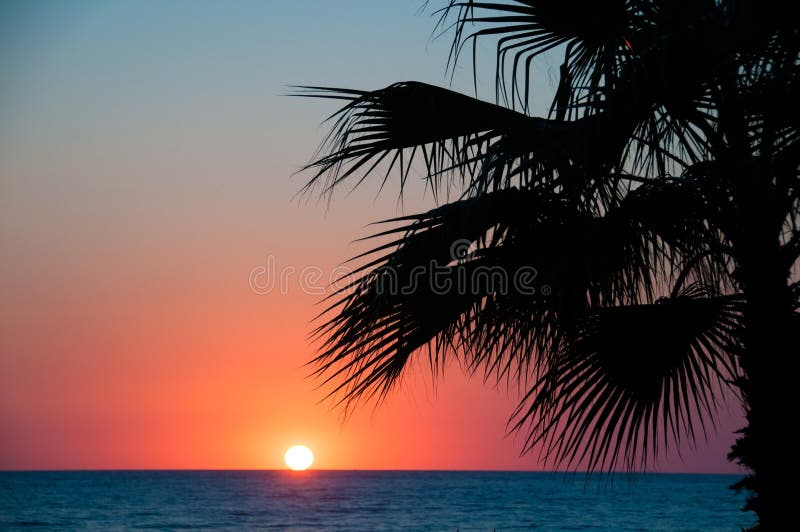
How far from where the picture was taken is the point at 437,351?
4.40 meters

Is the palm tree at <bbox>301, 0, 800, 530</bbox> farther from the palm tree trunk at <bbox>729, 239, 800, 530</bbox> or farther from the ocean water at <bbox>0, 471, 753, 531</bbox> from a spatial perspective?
the ocean water at <bbox>0, 471, 753, 531</bbox>

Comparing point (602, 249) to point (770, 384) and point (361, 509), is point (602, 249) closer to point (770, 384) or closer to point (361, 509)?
point (770, 384)

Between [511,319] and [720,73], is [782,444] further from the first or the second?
[720,73]

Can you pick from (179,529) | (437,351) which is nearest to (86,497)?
(179,529)

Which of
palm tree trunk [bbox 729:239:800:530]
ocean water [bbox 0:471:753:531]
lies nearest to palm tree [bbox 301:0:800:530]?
palm tree trunk [bbox 729:239:800:530]

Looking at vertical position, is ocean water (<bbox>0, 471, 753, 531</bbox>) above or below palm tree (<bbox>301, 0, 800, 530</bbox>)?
below

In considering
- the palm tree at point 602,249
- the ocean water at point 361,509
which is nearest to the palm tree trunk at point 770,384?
the palm tree at point 602,249

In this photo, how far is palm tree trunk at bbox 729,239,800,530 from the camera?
3705 mm

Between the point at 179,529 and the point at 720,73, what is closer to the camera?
the point at 720,73

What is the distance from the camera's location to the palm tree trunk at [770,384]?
146 inches

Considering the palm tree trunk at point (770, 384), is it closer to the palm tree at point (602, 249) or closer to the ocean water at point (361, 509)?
the palm tree at point (602, 249)

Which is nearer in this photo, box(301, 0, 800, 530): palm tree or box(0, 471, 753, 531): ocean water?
box(301, 0, 800, 530): palm tree

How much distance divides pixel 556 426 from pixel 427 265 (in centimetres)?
102

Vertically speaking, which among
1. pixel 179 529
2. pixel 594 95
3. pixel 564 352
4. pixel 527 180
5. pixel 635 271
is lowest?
pixel 179 529
